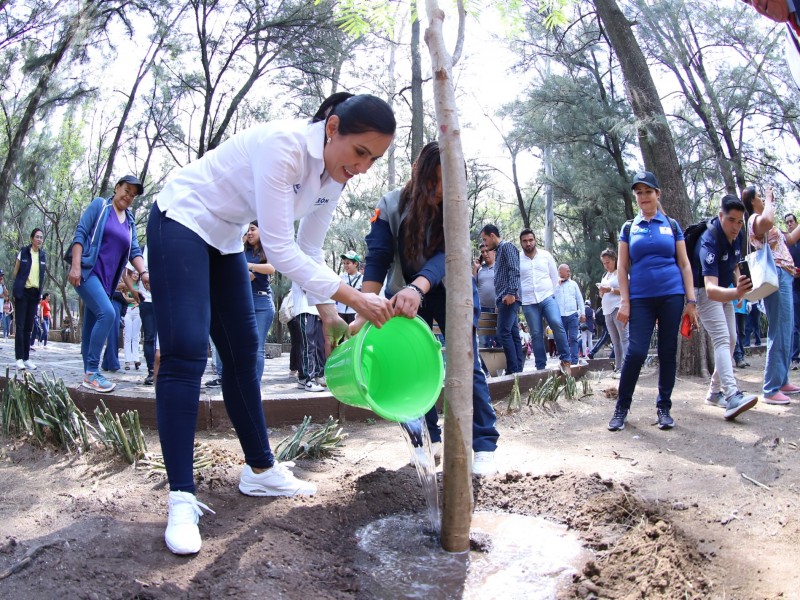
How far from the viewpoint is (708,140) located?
55.1 feet

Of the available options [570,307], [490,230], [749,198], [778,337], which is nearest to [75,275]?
[490,230]

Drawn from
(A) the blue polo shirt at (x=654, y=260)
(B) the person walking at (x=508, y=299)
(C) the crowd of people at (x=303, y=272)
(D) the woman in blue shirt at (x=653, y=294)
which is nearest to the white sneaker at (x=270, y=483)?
(C) the crowd of people at (x=303, y=272)

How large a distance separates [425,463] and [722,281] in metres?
3.38

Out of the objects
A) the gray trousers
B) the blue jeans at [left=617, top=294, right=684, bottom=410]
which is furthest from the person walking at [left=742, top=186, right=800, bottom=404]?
the blue jeans at [left=617, top=294, right=684, bottom=410]

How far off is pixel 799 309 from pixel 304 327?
6.04 meters

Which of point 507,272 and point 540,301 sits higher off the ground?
point 507,272

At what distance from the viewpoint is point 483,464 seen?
3.35 m

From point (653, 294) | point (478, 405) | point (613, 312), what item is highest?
point (653, 294)

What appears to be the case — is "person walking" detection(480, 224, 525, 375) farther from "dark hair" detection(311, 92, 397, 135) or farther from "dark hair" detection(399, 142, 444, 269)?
"dark hair" detection(311, 92, 397, 135)

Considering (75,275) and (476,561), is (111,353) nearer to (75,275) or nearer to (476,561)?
(75,275)

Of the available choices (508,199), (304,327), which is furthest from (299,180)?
(508,199)

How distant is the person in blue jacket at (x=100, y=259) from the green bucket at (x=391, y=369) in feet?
9.67

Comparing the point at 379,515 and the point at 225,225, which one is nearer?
the point at 225,225

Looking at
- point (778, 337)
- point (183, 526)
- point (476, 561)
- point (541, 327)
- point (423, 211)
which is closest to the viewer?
point (183, 526)
